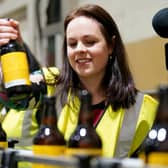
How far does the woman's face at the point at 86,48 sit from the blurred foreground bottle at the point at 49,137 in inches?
10.1

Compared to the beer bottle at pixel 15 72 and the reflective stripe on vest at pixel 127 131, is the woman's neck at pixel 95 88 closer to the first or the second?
the reflective stripe on vest at pixel 127 131

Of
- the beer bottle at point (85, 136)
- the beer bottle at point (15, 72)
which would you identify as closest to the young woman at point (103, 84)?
the beer bottle at point (15, 72)

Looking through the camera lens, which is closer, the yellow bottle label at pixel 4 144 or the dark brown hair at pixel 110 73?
the yellow bottle label at pixel 4 144

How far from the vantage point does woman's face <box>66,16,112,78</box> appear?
1.02 metres

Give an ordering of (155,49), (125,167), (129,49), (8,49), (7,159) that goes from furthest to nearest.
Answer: (129,49), (155,49), (8,49), (7,159), (125,167)

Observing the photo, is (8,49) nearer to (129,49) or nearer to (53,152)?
(53,152)

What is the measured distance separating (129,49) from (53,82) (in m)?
1.45

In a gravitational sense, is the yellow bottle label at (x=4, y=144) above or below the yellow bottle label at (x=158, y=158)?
below

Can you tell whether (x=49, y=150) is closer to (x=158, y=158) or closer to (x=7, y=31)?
(x=158, y=158)

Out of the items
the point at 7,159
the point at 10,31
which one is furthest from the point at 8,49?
the point at 7,159

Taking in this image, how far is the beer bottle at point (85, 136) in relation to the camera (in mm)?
732

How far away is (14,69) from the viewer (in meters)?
0.88

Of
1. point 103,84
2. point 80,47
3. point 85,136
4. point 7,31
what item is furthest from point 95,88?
point 85,136

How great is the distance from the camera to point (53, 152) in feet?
2.40
